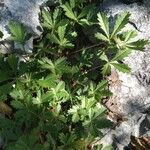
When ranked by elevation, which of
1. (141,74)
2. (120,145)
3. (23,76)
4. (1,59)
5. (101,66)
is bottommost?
(120,145)

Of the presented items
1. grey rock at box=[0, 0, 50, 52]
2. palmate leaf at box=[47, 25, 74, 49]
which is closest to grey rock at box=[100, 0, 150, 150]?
palmate leaf at box=[47, 25, 74, 49]

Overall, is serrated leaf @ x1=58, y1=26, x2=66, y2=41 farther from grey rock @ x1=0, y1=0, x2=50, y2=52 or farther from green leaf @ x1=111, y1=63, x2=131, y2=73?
green leaf @ x1=111, y1=63, x2=131, y2=73

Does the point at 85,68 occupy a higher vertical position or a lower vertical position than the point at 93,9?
lower

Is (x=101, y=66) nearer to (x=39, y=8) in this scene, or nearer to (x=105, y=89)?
(x=105, y=89)

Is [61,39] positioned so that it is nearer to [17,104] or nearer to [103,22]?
[103,22]

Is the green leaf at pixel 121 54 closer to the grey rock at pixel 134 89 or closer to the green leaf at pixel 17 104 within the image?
the grey rock at pixel 134 89

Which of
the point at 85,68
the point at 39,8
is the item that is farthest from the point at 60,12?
the point at 85,68
